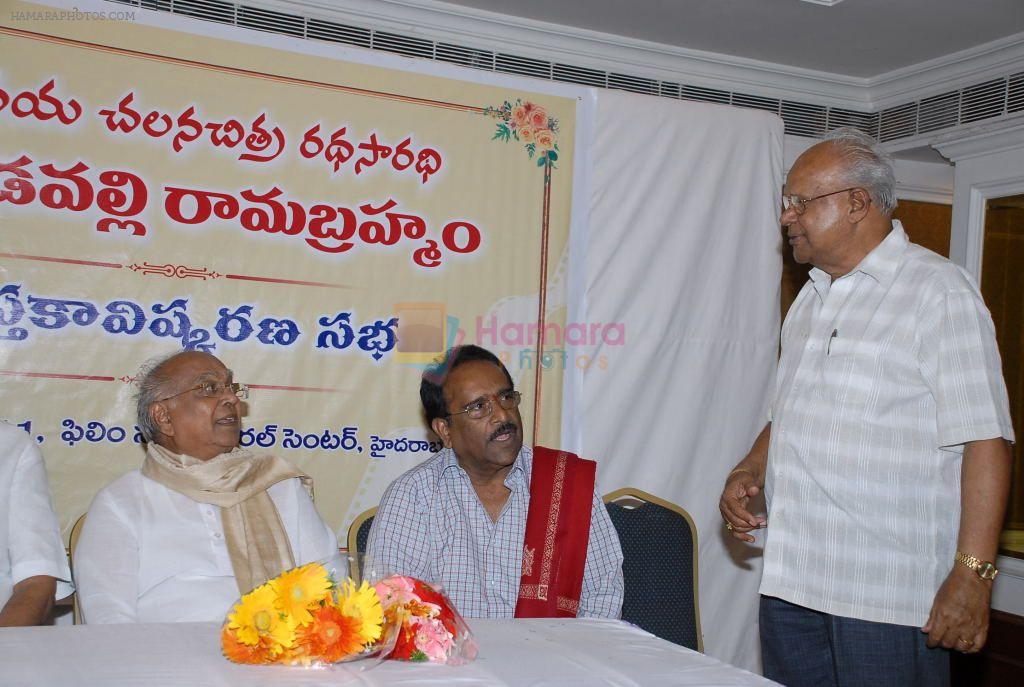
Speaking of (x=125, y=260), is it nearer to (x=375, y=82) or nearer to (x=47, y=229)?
(x=47, y=229)

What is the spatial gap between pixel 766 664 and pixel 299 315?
1.81 metres

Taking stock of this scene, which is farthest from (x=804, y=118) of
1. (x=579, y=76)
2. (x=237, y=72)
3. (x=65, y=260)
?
(x=65, y=260)

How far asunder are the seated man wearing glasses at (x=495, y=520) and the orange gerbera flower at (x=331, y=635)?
2.81ft

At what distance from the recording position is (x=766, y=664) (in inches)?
93.5

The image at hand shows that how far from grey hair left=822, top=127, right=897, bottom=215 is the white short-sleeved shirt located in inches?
70.4

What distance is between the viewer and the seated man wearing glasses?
7.98ft

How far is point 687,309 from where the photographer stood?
3.77m

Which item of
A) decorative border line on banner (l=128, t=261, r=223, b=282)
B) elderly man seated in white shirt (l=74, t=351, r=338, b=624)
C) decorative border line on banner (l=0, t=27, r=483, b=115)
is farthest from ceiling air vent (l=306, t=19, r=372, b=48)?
elderly man seated in white shirt (l=74, t=351, r=338, b=624)

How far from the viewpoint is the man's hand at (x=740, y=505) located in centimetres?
236

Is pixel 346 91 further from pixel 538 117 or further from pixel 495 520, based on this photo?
pixel 495 520

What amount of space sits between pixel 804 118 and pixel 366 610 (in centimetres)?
365

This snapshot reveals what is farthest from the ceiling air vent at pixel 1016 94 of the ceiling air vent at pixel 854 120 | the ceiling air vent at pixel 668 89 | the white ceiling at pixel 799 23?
the ceiling air vent at pixel 668 89

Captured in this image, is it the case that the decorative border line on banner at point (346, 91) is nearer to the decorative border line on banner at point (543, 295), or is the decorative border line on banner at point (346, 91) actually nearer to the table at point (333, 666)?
the decorative border line on banner at point (543, 295)

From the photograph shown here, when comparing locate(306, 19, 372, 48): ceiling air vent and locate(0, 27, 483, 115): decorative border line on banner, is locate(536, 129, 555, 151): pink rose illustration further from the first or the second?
locate(306, 19, 372, 48): ceiling air vent
